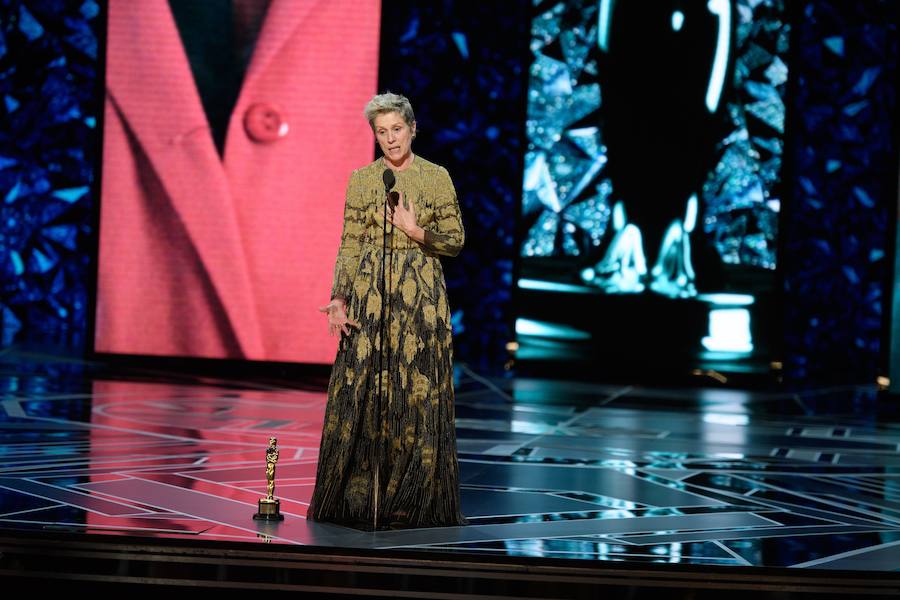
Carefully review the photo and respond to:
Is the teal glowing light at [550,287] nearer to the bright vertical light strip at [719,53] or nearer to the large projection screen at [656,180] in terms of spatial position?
the large projection screen at [656,180]

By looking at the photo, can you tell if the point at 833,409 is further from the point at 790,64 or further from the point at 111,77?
the point at 111,77

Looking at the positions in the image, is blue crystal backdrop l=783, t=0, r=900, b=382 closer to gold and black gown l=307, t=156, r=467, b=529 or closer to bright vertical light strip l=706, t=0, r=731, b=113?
bright vertical light strip l=706, t=0, r=731, b=113

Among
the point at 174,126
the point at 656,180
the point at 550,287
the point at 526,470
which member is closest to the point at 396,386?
the point at 526,470

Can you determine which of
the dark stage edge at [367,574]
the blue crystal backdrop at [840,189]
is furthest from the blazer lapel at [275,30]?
the dark stage edge at [367,574]

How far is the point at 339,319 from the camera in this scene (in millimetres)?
3715

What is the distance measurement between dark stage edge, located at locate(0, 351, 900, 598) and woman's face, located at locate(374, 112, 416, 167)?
45.3 inches

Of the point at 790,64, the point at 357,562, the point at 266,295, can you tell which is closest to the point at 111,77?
the point at 266,295

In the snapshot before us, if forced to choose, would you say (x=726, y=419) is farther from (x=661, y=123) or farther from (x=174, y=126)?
(x=174, y=126)

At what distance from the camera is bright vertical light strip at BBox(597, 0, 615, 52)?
866 cm

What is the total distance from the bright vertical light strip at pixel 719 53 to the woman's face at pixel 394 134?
5337 mm

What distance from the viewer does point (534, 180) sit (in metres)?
8.73

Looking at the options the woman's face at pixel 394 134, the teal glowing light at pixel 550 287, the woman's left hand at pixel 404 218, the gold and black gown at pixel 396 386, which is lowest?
the gold and black gown at pixel 396 386

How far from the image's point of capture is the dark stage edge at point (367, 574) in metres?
3.16

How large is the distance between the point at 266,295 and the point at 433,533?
4703mm
